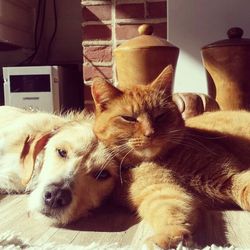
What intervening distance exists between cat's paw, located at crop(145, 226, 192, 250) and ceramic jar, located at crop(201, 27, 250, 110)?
41.4 inches

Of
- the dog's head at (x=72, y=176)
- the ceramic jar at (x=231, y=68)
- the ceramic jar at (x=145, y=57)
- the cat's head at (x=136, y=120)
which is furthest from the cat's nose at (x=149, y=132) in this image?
the ceramic jar at (x=231, y=68)

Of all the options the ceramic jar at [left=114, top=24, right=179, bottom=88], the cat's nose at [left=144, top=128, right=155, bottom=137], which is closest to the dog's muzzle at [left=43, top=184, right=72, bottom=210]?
the cat's nose at [left=144, top=128, right=155, bottom=137]

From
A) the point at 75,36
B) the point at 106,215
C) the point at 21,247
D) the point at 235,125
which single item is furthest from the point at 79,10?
the point at 21,247

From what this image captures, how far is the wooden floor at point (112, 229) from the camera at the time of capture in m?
0.92

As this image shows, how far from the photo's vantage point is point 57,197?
38.6 inches

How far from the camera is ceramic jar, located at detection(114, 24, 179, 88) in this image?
1.71 metres

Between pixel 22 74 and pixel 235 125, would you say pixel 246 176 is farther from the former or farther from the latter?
pixel 22 74

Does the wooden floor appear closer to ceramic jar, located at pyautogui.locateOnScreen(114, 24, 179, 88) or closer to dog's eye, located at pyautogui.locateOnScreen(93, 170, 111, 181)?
dog's eye, located at pyautogui.locateOnScreen(93, 170, 111, 181)

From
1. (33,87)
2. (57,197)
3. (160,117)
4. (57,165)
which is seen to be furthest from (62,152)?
(33,87)

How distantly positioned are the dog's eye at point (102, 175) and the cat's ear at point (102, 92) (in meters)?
0.16

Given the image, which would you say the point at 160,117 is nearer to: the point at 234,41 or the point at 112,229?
the point at 112,229

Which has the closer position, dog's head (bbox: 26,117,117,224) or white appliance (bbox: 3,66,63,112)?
dog's head (bbox: 26,117,117,224)

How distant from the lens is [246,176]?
108cm

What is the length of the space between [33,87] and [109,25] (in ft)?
1.71
